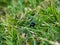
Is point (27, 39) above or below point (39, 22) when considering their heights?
below

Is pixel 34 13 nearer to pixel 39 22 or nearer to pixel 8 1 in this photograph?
pixel 39 22

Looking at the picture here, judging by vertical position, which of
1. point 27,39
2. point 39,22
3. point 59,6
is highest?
point 59,6

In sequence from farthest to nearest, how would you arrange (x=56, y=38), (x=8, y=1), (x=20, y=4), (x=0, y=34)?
(x=8, y=1) → (x=20, y=4) → (x=0, y=34) → (x=56, y=38)

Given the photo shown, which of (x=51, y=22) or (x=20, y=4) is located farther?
(x=20, y=4)

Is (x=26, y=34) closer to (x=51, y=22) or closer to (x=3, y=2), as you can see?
(x=51, y=22)

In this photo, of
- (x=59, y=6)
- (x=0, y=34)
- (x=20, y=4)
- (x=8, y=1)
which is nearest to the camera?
(x=0, y=34)

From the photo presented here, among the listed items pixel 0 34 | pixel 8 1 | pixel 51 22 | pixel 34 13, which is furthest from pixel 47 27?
pixel 8 1
